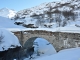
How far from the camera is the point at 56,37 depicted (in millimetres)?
10180

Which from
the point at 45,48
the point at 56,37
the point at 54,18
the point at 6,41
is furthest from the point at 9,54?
the point at 54,18

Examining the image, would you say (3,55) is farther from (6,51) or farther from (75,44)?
(75,44)

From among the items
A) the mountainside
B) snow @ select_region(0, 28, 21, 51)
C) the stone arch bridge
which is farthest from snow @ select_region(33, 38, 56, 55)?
snow @ select_region(0, 28, 21, 51)

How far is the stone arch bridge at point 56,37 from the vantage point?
8977 millimetres

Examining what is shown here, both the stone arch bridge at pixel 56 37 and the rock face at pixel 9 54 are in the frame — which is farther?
the rock face at pixel 9 54

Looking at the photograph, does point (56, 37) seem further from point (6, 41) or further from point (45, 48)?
point (45, 48)

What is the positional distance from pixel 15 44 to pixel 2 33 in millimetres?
1317

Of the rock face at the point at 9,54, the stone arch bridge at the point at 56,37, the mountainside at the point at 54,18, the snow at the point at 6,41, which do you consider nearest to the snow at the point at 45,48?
the stone arch bridge at the point at 56,37

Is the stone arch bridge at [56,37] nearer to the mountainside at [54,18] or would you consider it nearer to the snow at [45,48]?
the snow at [45,48]

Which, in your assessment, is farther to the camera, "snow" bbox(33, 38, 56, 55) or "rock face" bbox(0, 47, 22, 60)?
"snow" bbox(33, 38, 56, 55)

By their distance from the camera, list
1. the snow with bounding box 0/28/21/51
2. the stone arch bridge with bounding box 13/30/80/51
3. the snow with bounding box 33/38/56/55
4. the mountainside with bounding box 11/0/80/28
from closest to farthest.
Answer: the stone arch bridge with bounding box 13/30/80/51 → the snow with bounding box 0/28/21/51 → the snow with bounding box 33/38/56/55 → the mountainside with bounding box 11/0/80/28

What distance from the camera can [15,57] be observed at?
10609 mm

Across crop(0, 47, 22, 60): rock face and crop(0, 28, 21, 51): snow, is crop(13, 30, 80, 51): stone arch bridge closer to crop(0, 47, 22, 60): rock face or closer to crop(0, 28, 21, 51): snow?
crop(0, 28, 21, 51): snow

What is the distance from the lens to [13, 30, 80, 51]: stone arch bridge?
29.5ft
